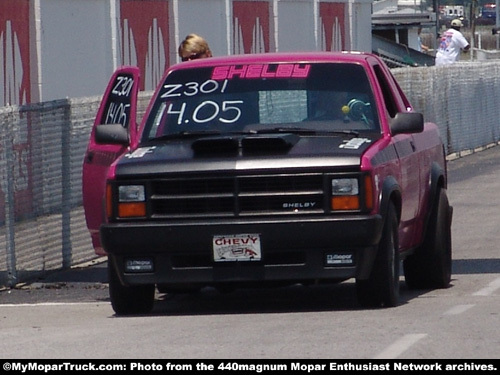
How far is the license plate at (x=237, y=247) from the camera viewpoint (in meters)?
9.37

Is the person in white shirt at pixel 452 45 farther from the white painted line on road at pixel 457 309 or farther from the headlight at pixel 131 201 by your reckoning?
the headlight at pixel 131 201

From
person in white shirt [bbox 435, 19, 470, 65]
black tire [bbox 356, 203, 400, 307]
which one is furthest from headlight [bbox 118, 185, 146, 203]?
person in white shirt [bbox 435, 19, 470, 65]

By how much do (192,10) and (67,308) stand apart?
1390cm

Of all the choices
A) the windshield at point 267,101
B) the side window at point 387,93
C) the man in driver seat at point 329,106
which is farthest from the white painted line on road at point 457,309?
the side window at point 387,93

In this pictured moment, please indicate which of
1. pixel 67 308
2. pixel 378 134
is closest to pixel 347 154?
pixel 378 134

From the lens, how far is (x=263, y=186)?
31.0ft

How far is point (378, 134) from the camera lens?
33.4ft

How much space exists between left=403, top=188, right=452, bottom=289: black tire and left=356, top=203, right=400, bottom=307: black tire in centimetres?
117

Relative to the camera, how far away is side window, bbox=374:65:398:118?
1088cm

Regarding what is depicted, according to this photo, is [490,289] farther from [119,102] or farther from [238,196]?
[119,102]

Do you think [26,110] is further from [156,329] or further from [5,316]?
[156,329]

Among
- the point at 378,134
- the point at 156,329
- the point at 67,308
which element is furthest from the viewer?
the point at 67,308

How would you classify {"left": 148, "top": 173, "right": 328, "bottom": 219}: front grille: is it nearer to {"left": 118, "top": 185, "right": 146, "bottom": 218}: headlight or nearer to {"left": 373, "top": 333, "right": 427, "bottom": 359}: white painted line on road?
{"left": 118, "top": 185, "right": 146, "bottom": 218}: headlight

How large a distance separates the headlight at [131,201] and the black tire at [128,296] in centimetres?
46
